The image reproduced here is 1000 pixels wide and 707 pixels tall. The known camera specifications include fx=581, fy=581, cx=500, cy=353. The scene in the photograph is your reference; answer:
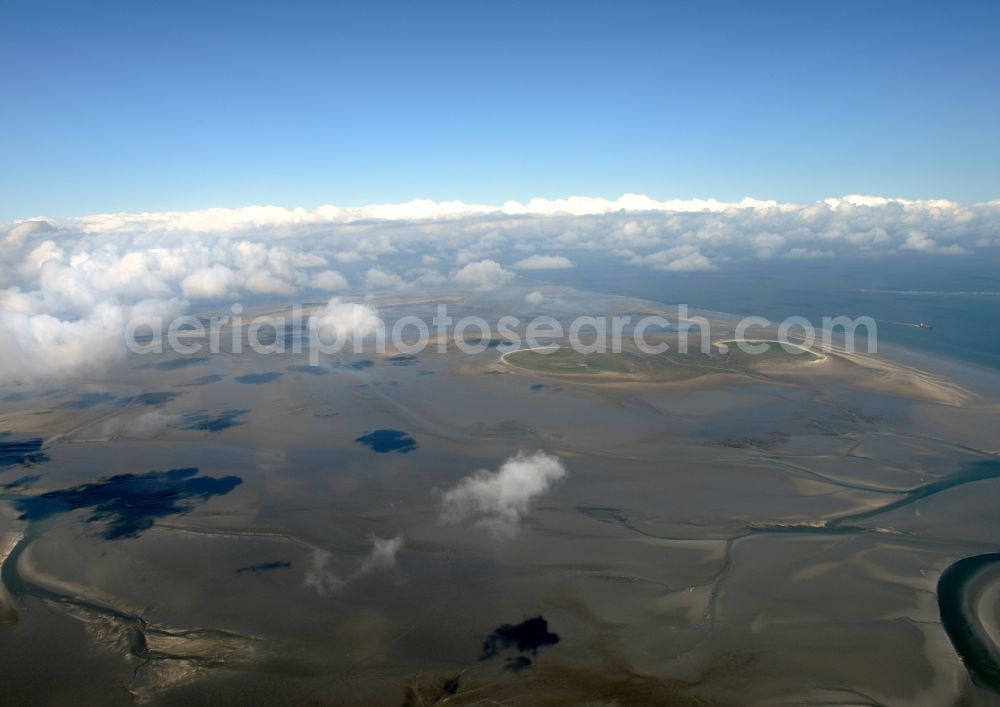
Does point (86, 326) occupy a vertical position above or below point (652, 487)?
above

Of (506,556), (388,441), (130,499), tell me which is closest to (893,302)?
(388,441)

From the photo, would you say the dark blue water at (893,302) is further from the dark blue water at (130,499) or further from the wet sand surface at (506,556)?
the dark blue water at (130,499)

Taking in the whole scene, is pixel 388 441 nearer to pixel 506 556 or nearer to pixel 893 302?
pixel 506 556

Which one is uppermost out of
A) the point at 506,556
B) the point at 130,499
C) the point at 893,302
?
the point at 893,302

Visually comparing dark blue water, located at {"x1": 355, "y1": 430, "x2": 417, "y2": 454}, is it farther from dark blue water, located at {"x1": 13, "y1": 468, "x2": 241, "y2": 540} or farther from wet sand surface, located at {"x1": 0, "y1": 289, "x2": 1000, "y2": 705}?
dark blue water, located at {"x1": 13, "y1": 468, "x2": 241, "y2": 540}

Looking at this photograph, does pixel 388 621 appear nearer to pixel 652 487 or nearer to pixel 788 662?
pixel 788 662

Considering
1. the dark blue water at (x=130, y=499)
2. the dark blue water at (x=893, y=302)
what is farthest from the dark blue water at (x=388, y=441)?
the dark blue water at (x=893, y=302)

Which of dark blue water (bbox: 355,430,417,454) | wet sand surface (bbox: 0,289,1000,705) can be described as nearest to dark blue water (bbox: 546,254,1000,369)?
wet sand surface (bbox: 0,289,1000,705)

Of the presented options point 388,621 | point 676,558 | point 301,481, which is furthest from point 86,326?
point 676,558
